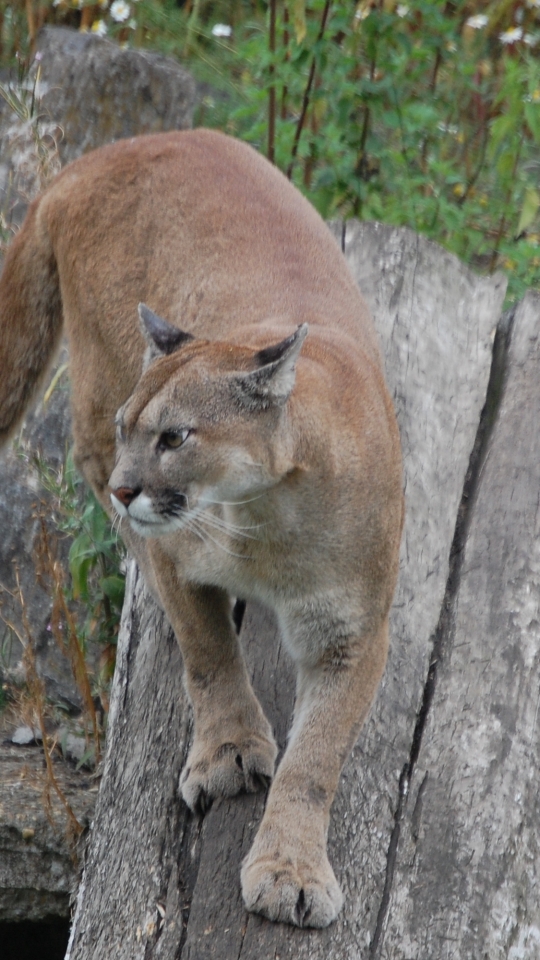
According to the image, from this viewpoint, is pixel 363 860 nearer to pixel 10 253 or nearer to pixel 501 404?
pixel 501 404

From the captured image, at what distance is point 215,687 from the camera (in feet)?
9.61

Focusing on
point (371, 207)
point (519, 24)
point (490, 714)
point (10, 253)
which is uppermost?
point (519, 24)

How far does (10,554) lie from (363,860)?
276 centimetres

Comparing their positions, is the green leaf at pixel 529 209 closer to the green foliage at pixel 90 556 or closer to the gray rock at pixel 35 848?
the green foliage at pixel 90 556

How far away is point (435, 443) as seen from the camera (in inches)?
143

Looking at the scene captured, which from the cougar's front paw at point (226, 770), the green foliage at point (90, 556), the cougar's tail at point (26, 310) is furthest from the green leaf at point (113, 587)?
the cougar's front paw at point (226, 770)

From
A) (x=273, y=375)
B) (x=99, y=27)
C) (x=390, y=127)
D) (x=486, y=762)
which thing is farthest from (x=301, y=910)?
(x=99, y=27)

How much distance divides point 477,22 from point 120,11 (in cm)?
210

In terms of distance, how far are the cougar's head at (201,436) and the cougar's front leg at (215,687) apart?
1.68 feet

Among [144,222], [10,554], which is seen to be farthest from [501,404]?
[10,554]

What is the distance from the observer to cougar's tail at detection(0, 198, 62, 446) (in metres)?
3.58

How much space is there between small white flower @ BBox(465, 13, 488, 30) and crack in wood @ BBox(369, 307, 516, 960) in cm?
273

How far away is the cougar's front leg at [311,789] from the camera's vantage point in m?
2.51

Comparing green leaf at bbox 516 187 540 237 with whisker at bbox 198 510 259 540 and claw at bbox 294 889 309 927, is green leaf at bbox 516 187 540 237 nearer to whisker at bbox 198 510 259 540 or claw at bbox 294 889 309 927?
whisker at bbox 198 510 259 540
